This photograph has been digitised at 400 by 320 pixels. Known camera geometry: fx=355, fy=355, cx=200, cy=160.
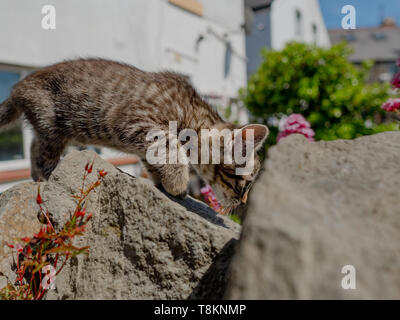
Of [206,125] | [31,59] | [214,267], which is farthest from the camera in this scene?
[31,59]

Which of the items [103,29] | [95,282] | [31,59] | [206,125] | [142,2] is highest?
[142,2]

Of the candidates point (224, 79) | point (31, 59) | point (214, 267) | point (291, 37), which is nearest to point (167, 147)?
point (214, 267)

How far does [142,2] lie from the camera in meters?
6.84

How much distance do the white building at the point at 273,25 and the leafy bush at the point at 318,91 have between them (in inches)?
183

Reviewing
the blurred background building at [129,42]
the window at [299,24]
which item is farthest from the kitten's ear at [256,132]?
the window at [299,24]

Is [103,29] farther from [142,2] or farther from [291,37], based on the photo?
[291,37]

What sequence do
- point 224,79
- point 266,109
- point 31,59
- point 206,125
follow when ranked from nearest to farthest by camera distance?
point 206,125, point 31,59, point 266,109, point 224,79

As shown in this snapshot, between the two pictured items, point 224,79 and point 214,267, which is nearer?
point 214,267

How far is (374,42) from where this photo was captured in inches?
1267

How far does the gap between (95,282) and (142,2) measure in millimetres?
6056

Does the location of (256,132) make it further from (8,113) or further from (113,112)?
(8,113)

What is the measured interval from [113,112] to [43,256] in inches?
54.3

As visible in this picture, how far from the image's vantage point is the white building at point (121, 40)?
5.04m

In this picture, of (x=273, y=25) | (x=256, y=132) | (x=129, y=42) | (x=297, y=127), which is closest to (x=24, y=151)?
(x=129, y=42)
